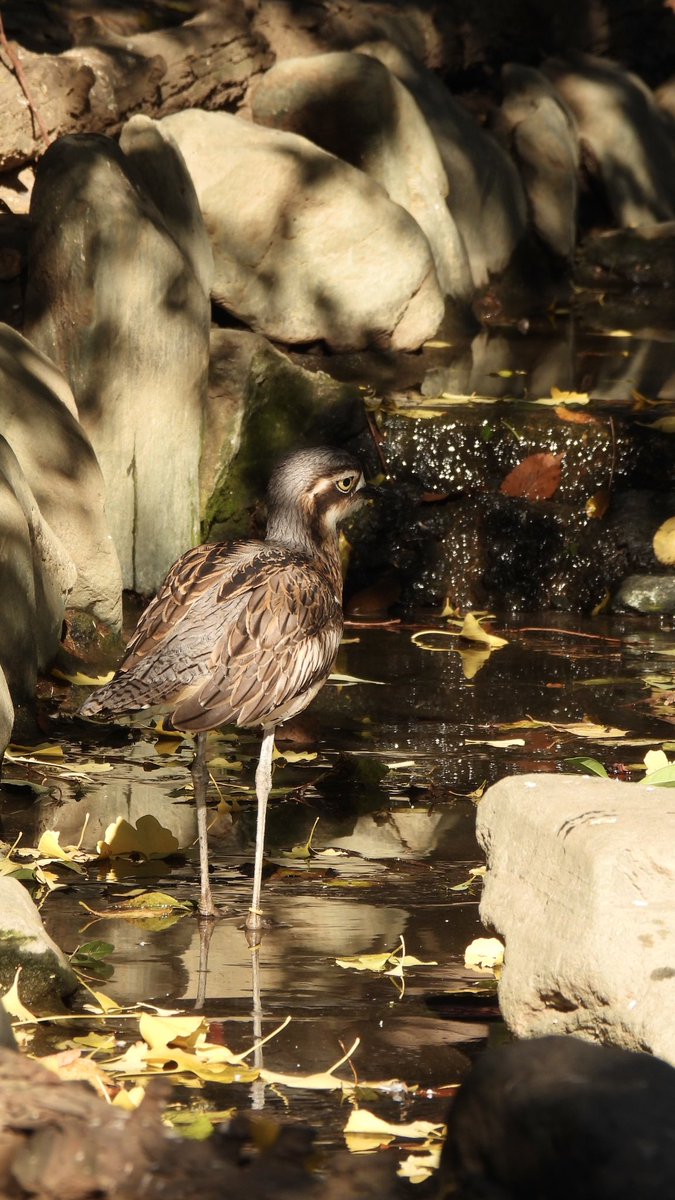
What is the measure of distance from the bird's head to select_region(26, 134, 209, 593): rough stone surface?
279cm

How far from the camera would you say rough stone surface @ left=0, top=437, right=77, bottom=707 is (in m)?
6.69

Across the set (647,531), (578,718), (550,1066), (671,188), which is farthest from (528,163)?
Result: (550,1066)

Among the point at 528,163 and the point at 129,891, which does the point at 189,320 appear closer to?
the point at 129,891

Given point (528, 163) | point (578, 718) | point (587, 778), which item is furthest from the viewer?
point (528, 163)

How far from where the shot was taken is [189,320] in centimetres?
897

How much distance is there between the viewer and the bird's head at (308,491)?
5965 millimetres

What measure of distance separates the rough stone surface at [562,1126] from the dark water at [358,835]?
2.05ft

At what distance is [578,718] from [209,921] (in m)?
2.68

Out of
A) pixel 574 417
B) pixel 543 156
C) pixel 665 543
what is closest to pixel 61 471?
pixel 665 543

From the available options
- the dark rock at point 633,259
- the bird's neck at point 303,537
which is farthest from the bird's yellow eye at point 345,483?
the dark rock at point 633,259

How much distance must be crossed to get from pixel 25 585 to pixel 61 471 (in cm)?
122

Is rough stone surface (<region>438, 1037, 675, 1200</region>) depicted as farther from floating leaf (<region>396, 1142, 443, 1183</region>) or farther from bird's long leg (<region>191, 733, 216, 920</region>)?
bird's long leg (<region>191, 733, 216, 920</region>)

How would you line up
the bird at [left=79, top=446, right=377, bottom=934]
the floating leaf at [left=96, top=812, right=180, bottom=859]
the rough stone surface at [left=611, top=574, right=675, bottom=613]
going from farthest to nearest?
1. the rough stone surface at [left=611, top=574, right=675, bottom=613]
2. the floating leaf at [left=96, top=812, right=180, bottom=859]
3. the bird at [left=79, top=446, right=377, bottom=934]

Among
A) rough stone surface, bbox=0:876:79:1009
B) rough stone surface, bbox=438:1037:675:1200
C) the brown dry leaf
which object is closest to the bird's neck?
rough stone surface, bbox=0:876:79:1009
